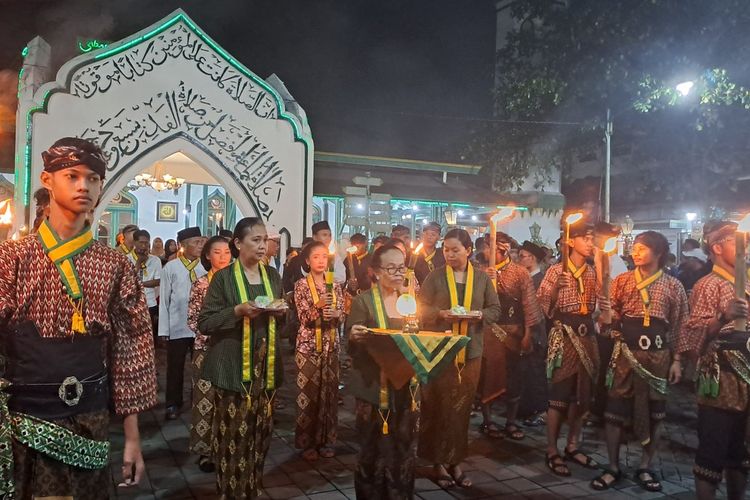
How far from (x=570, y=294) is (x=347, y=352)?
7.98ft

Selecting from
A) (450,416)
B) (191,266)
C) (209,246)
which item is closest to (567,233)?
(450,416)

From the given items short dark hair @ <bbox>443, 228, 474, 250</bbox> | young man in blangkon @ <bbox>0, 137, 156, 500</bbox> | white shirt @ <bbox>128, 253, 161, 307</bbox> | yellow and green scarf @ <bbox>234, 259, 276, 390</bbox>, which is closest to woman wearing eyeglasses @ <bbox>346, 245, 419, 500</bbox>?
yellow and green scarf @ <bbox>234, 259, 276, 390</bbox>

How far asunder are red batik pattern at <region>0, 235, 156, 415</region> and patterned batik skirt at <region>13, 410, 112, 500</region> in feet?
0.59

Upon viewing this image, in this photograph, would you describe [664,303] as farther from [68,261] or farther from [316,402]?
[68,261]

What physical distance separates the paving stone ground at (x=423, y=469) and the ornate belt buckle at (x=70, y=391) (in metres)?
2.51

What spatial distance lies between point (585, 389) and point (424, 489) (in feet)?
5.88

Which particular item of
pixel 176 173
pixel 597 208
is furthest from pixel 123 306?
pixel 597 208

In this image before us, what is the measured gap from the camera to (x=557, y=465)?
550 centimetres

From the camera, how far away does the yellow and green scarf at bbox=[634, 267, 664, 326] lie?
5125mm

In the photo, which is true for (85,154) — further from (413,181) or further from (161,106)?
(413,181)

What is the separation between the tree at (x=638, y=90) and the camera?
13898mm

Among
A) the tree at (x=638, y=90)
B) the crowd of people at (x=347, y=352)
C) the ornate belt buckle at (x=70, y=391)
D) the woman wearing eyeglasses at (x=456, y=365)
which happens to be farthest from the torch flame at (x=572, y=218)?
the tree at (x=638, y=90)

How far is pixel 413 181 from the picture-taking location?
63.9 ft

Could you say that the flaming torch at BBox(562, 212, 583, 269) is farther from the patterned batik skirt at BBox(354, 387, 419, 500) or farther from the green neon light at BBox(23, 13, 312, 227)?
the green neon light at BBox(23, 13, 312, 227)
